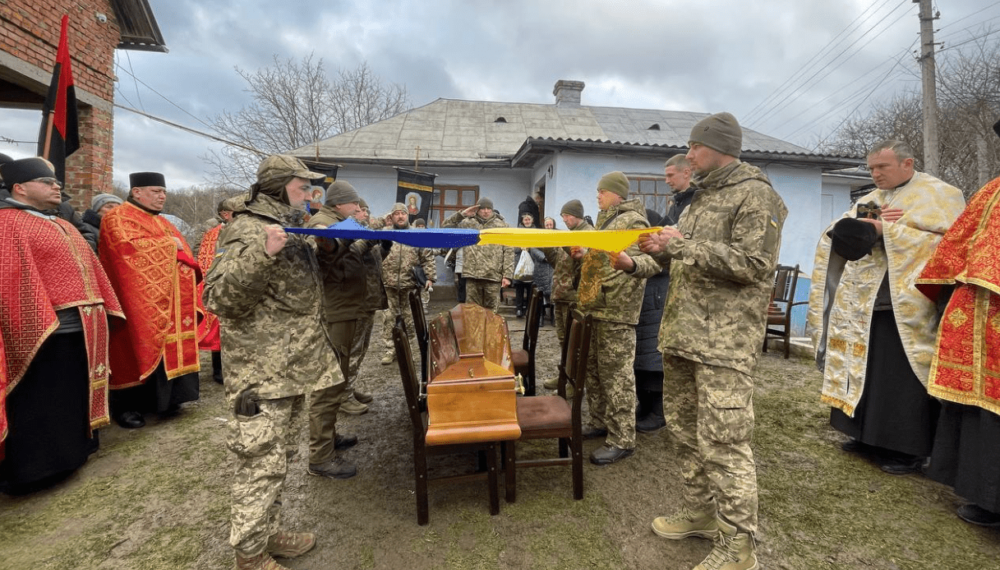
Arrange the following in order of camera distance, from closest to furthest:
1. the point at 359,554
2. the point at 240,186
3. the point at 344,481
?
the point at 359,554
the point at 344,481
the point at 240,186

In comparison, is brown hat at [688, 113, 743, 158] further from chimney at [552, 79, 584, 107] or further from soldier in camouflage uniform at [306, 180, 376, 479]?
chimney at [552, 79, 584, 107]

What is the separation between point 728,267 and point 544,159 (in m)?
9.50

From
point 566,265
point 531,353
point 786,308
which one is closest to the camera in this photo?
point 531,353

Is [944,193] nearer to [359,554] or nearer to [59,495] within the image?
[359,554]

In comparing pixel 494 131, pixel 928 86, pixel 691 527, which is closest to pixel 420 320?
pixel 691 527

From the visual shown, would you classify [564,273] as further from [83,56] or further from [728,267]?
[83,56]

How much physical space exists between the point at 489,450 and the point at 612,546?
83 cm

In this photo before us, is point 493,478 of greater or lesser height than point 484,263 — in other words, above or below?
below

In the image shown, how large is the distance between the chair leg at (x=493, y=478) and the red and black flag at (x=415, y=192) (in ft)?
25.3

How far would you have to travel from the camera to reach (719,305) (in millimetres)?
2252

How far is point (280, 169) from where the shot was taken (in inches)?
91.7

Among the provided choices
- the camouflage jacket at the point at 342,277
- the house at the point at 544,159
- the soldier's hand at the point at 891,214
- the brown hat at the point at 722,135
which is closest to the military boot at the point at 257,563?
the camouflage jacket at the point at 342,277

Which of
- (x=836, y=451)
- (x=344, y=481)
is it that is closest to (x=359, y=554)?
(x=344, y=481)

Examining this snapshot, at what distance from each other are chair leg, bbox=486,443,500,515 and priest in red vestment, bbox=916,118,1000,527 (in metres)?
2.66
